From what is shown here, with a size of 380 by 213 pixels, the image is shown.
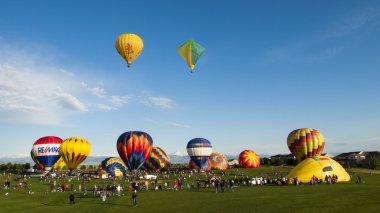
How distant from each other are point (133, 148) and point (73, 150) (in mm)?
18419

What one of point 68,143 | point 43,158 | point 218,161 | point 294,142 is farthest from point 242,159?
point 43,158

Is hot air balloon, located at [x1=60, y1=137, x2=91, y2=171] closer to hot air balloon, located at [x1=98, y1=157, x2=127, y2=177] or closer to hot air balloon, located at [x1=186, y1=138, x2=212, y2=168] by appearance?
hot air balloon, located at [x1=98, y1=157, x2=127, y2=177]

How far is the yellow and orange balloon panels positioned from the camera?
41.7m

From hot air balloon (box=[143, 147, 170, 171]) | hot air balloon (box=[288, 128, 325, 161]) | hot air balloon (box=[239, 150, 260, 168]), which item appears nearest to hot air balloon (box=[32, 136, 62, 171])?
hot air balloon (box=[143, 147, 170, 171])

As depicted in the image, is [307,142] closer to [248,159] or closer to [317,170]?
[248,159]

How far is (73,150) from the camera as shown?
73.8m

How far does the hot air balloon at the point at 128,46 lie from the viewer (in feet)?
194

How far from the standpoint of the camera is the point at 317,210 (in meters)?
21.9

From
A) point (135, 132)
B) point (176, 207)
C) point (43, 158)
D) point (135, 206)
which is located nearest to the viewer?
point (176, 207)

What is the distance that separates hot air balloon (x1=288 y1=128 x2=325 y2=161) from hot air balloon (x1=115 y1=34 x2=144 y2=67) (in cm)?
3732

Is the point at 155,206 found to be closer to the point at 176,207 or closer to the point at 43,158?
the point at 176,207

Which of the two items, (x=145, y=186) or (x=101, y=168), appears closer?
(x=145, y=186)

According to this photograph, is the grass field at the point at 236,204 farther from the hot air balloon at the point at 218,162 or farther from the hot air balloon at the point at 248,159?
the hot air balloon at the point at 248,159

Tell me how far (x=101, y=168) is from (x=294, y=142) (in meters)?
40.9
